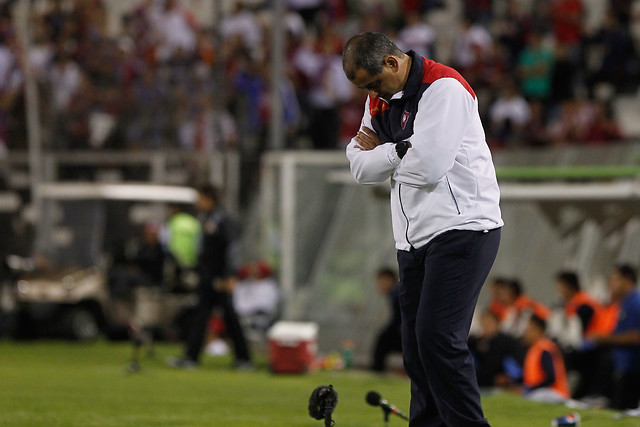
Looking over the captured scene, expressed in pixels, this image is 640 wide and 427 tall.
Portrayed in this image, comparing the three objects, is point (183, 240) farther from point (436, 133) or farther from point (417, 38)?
point (436, 133)

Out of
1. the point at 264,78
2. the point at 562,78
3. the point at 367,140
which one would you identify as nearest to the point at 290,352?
the point at 264,78

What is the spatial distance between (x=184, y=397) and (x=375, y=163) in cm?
518

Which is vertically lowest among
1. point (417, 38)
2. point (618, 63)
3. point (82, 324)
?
point (82, 324)

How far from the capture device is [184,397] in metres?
10.5

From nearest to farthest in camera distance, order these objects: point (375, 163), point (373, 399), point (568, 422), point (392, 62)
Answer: point (392, 62)
point (375, 163)
point (373, 399)
point (568, 422)

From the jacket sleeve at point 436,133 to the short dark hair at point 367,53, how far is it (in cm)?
28

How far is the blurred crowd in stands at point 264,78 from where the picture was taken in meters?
19.3

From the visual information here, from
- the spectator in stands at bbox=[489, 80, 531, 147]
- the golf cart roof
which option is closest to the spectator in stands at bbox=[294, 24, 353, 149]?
the golf cart roof

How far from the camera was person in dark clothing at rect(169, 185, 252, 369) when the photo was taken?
14172mm

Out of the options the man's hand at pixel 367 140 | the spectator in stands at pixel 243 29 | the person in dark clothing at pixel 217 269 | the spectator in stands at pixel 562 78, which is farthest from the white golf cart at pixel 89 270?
the man's hand at pixel 367 140

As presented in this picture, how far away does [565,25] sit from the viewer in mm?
20594

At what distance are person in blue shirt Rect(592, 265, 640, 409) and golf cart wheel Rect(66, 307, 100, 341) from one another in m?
9.00

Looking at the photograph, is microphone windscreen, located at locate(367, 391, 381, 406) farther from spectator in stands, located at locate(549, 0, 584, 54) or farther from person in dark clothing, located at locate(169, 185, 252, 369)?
spectator in stands, located at locate(549, 0, 584, 54)

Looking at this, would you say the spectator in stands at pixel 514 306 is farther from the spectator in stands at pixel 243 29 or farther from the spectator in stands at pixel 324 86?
the spectator in stands at pixel 243 29
